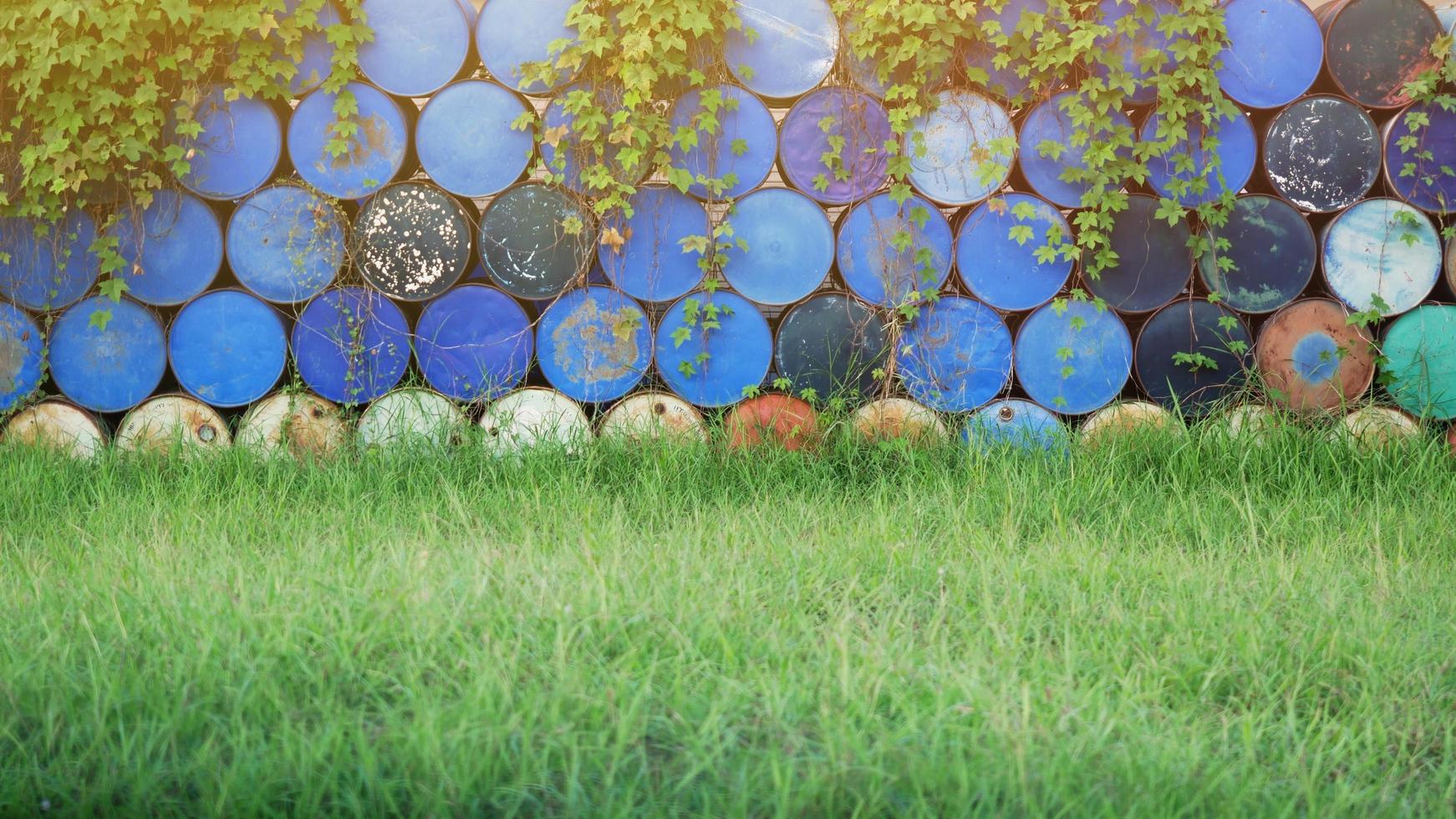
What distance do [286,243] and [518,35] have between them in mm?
1038

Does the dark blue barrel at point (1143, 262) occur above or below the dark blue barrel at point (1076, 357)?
above

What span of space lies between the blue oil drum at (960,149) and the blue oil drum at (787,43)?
39 cm

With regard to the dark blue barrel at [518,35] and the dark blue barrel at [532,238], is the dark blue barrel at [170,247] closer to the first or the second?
the dark blue barrel at [532,238]

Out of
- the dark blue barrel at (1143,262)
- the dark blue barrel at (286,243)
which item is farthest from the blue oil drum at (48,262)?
the dark blue barrel at (1143,262)

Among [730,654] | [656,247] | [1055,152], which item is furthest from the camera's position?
[656,247]

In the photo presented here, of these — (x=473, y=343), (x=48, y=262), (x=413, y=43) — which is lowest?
(x=473, y=343)

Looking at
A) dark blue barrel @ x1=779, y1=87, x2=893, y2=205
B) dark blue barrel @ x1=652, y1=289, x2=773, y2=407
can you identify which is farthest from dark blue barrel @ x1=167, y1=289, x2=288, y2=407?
dark blue barrel @ x1=779, y1=87, x2=893, y2=205

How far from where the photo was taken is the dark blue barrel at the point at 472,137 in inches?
136

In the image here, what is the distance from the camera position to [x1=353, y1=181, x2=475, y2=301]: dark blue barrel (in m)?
3.49

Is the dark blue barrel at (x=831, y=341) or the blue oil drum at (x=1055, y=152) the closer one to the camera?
the blue oil drum at (x=1055, y=152)

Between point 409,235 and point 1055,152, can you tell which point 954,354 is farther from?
point 409,235

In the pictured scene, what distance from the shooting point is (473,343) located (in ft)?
11.7

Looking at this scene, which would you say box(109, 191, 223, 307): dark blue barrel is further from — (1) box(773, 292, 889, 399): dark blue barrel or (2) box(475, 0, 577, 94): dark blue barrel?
(1) box(773, 292, 889, 399): dark blue barrel

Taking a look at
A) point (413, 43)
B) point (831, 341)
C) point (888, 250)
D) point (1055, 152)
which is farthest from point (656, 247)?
point (1055, 152)
